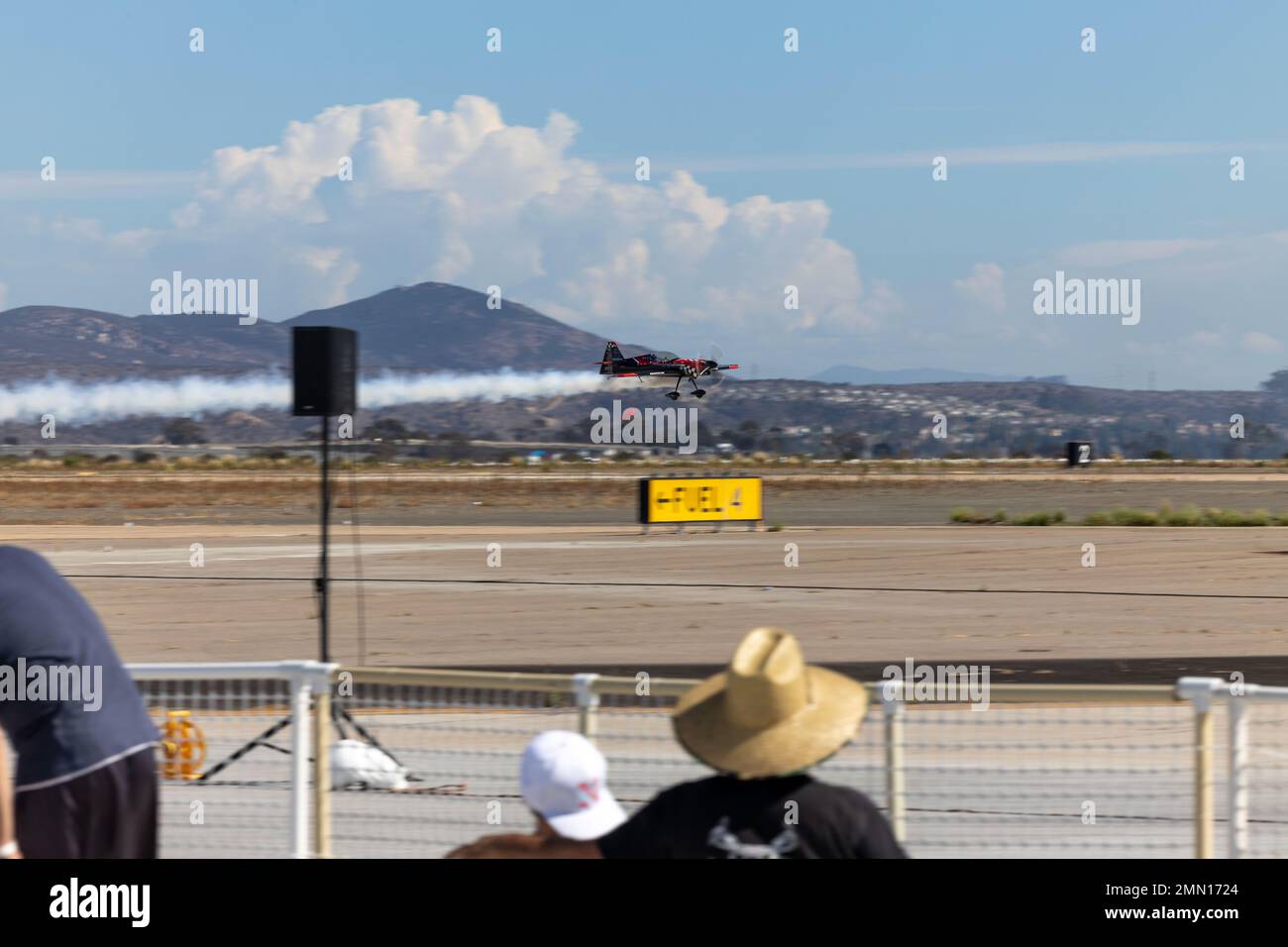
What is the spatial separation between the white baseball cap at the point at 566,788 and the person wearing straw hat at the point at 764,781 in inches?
5.9

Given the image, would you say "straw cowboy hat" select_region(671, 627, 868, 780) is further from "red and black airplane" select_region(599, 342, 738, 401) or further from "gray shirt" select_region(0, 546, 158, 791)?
"red and black airplane" select_region(599, 342, 738, 401)

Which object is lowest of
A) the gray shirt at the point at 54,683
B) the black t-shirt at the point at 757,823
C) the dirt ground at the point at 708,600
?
the dirt ground at the point at 708,600

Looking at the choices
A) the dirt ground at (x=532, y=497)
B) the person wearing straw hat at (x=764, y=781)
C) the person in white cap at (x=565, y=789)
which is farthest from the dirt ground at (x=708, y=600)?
Result: the person wearing straw hat at (x=764, y=781)

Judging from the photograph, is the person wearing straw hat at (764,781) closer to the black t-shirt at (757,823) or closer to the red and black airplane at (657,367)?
the black t-shirt at (757,823)

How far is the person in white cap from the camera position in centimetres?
367

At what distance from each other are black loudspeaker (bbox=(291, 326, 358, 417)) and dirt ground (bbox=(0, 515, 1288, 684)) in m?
5.40

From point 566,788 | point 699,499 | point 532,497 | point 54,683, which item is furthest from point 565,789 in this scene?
point 532,497

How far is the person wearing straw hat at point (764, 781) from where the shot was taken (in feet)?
11.0

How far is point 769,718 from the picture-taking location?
3348 millimetres

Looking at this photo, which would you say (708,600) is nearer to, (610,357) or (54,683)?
(54,683)

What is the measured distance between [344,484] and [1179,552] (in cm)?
6133
